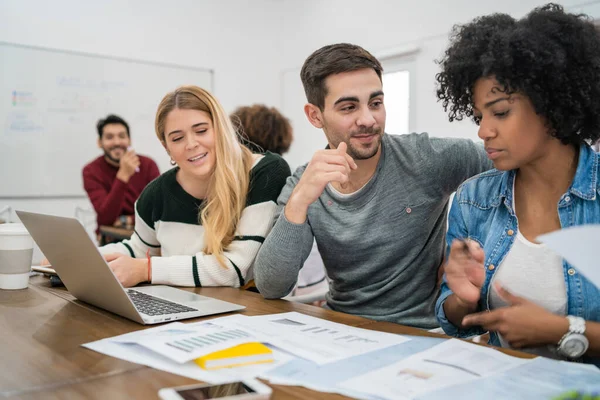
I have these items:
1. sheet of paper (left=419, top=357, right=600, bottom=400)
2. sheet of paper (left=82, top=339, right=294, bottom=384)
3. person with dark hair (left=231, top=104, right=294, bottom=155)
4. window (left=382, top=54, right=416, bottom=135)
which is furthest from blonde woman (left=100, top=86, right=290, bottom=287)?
window (left=382, top=54, right=416, bottom=135)

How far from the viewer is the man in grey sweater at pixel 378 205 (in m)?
1.48

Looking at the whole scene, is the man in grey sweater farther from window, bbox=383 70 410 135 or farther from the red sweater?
window, bbox=383 70 410 135

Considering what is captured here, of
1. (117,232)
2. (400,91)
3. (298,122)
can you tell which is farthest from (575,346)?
(298,122)

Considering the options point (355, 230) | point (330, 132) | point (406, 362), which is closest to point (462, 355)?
point (406, 362)

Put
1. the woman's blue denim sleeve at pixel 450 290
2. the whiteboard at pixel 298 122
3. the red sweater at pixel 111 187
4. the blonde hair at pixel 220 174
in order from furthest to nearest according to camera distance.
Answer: the whiteboard at pixel 298 122 → the red sweater at pixel 111 187 → the blonde hair at pixel 220 174 → the woman's blue denim sleeve at pixel 450 290

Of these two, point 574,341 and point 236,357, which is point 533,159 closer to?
point 574,341

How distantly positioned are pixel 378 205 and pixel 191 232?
2.01ft

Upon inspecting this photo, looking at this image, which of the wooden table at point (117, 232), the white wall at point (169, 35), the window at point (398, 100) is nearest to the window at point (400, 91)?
the window at point (398, 100)

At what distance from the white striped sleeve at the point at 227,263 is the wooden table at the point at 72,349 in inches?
4.5

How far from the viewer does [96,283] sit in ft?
3.72

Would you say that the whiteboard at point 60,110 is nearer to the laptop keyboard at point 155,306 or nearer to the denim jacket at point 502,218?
the laptop keyboard at point 155,306

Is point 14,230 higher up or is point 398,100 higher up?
point 398,100

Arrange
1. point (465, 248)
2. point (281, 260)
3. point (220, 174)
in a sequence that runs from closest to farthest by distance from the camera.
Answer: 1. point (465, 248)
2. point (281, 260)
3. point (220, 174)

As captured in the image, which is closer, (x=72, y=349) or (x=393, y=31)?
(x=72, y=349)
